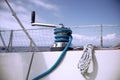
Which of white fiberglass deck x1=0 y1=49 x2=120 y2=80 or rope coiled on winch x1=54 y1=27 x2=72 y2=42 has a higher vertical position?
rope coiled on winch x1=54 y1=27 x2=72 y2=42

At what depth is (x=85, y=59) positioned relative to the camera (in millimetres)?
1758

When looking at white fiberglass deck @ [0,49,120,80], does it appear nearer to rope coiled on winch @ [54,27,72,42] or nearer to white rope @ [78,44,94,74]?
white rope @ [78,44,94,74]

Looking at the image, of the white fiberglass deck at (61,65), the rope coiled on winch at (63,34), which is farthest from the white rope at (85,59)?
the rope coiled on winch at (63,34)

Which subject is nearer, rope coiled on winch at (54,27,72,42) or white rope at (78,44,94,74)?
white rope at (78,44,94,74)

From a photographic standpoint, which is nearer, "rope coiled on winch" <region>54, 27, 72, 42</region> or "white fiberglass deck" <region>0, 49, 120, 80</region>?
"white fiberglass deck" <region>0, 49, 120, 80</region>

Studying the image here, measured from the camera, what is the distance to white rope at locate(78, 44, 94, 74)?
173cm

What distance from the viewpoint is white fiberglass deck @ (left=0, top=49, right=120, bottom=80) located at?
1716mm

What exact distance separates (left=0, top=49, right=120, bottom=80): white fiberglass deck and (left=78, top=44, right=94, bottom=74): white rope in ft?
0.14

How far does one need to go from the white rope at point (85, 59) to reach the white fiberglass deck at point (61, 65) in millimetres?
44

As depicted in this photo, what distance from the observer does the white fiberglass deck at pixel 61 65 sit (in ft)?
5.63

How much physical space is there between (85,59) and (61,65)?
0.27 meters

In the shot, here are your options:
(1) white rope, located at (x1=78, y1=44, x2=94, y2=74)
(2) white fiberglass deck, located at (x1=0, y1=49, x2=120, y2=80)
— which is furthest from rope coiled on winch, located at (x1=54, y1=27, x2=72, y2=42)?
(1) white rope, located at (x1=78, y1=44, x2=94, y2=74)

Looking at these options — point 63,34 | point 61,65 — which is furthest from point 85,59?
point 63,34

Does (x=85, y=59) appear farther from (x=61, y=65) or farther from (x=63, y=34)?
(x=63, y=34)
